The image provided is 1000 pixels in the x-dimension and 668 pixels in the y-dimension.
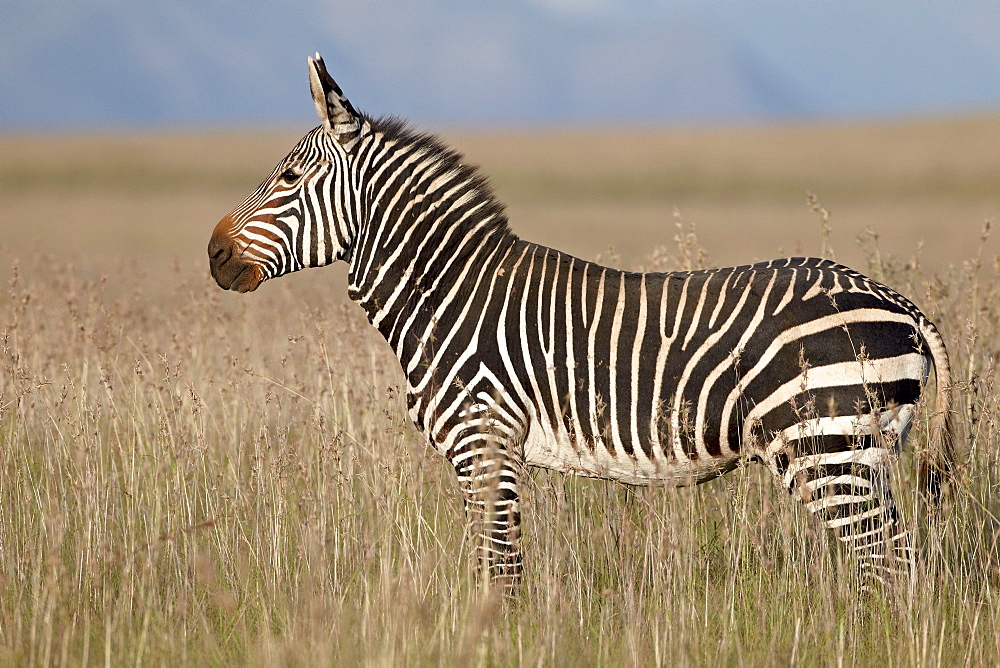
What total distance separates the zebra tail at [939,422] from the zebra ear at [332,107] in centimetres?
289

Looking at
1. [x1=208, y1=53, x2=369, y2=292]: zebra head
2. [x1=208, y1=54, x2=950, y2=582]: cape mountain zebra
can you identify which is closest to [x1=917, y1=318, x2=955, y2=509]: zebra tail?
[x1=208, y1=54, x2=950, y2=582]: cape mountain zebra

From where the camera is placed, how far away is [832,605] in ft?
13.8

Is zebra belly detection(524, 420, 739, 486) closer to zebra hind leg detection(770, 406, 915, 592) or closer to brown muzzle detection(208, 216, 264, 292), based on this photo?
zebra hind leg detection(770, 406, 915, 592)

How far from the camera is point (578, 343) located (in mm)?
4492

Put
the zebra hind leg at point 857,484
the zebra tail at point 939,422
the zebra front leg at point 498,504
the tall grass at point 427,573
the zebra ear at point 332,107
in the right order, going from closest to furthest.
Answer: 1. the tall grass at point 427,573
2. the zebra hind leg at point 857,484
3. the zebra tail at point 939,422
4. the zebra front leg at point 498,504
5. the zebra ear at point 332,107

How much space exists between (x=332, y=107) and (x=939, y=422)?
3246 mm

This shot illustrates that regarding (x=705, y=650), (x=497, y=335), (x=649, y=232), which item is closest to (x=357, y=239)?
(x=497, y=335)

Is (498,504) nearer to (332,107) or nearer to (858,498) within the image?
(858,498)

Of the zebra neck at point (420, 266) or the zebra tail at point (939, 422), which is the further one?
the zebra neck at point (420, 266)

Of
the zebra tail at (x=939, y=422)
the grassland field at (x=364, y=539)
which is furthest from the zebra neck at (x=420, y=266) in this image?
the zebra tail at (x=939, y=422)

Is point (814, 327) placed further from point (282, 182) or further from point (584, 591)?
point (282, 182)

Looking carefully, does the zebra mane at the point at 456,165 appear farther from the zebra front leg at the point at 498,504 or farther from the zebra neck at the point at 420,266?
the zebra front leg at the point at 498,504

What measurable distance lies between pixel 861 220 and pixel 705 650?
102 feet

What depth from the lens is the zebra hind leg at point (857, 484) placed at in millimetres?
4055
